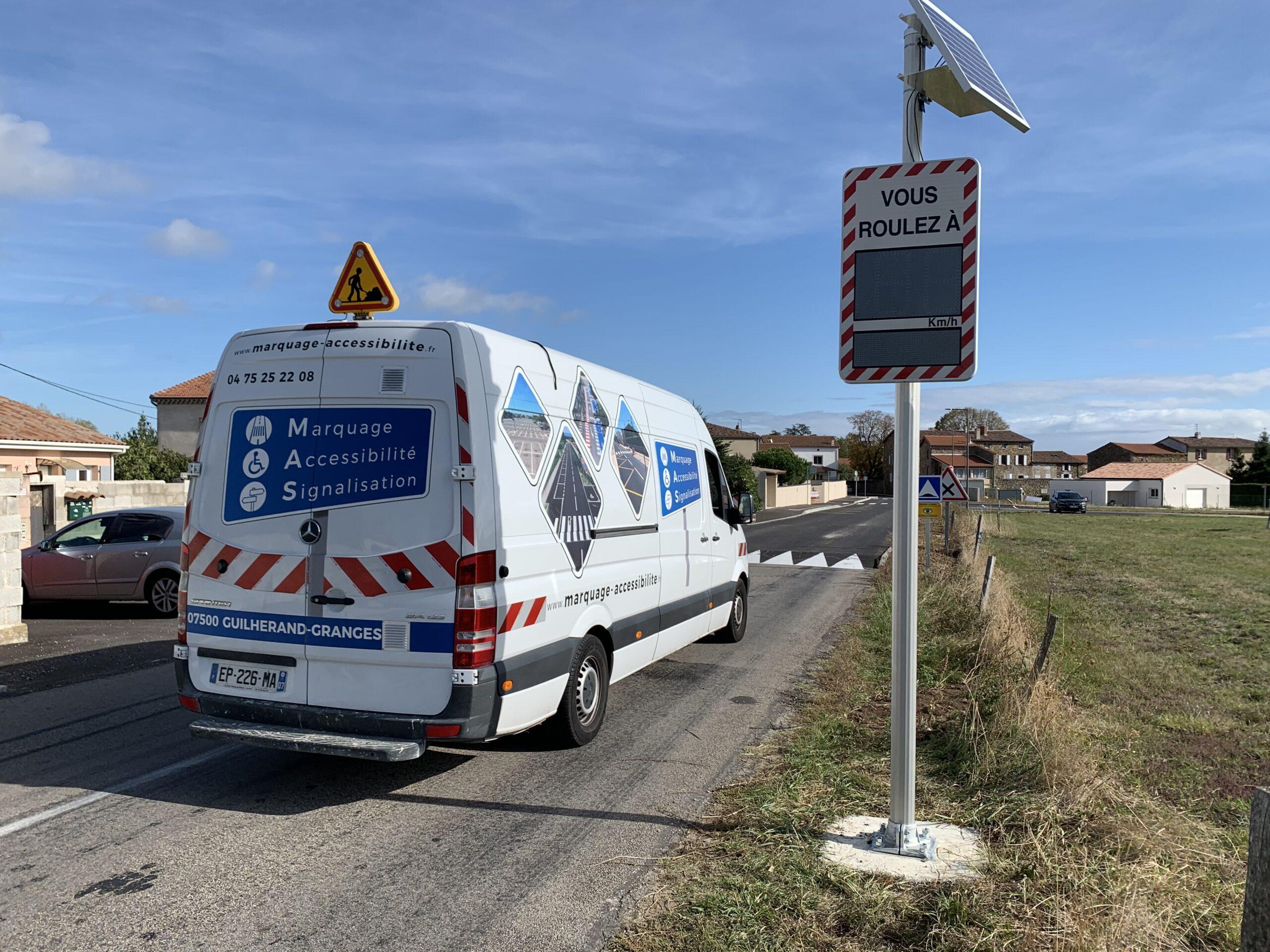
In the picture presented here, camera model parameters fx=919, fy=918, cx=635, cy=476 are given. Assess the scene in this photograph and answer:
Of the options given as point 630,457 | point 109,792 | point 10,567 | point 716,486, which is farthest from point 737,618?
point 10,567

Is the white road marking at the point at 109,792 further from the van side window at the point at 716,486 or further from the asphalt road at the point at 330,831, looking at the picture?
the van side window at the point at 716,486

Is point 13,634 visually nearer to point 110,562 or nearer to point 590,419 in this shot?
point 110,562

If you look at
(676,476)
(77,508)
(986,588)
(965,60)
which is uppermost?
(965,60)

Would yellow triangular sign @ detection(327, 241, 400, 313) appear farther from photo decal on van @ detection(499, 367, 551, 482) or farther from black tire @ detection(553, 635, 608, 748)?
black tire @ detection(553, 635, 608, 748)

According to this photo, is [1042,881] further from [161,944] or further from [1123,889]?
[161,944]

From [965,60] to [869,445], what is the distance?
118 metres

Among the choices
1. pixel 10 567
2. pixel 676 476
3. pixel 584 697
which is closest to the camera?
pixel 584 697

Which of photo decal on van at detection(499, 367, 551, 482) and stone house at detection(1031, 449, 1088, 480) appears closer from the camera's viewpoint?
photo decal on van at detection(499, 367, 551, 482)

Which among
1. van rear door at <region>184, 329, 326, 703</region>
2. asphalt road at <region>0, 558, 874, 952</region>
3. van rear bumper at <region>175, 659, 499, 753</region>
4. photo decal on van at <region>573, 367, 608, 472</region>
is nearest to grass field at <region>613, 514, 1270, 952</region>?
asphalt road at <region>0, 558, 874, 952</region>

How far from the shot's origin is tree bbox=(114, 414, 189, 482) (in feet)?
119

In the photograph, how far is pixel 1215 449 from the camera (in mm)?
132625

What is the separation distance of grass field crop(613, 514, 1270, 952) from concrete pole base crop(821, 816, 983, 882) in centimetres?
8

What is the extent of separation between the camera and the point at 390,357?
16.8 feet

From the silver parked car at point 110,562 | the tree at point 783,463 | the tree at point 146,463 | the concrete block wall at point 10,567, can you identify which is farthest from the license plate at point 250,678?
the tree at point 783,463
